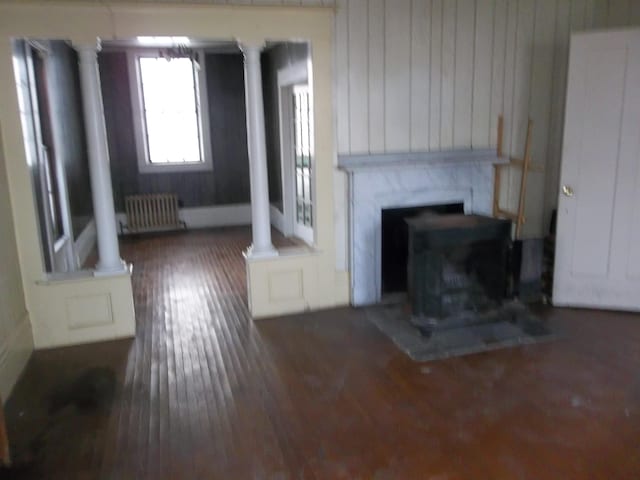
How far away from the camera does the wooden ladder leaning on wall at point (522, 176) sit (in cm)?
454

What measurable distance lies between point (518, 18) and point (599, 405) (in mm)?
3134

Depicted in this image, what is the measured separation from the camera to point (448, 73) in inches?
175

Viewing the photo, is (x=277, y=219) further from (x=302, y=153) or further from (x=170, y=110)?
(x=170, y=110)

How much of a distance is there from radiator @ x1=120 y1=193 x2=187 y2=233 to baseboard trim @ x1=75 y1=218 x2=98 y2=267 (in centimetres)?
62

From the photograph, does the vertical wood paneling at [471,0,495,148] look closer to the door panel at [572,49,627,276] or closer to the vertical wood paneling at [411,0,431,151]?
the vertical wood paneling at [411,0,431,151]

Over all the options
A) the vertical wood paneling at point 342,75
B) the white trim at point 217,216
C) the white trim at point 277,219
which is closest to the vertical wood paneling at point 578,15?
the vertical wood paneling at point 342,75

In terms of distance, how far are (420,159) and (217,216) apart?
15.1 ft

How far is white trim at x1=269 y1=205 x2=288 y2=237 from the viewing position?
7.32 m

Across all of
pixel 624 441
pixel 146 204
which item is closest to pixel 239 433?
pixel 624 441

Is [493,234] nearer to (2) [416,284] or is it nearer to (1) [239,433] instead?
(2) [416,284]

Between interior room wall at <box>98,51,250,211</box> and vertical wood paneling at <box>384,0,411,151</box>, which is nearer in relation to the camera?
vertical wood paneling at <box>384,0,411,151</box>

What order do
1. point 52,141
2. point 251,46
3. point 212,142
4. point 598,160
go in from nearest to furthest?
point 251,46 < point 598,160 < point 52,141 < point 212,142

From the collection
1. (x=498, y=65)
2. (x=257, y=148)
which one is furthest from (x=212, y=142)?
(x=498, y=65)

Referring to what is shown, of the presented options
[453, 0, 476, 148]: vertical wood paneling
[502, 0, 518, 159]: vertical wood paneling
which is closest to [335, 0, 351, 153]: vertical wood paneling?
[453, 0, 476, 148]: vertical wood paneling
